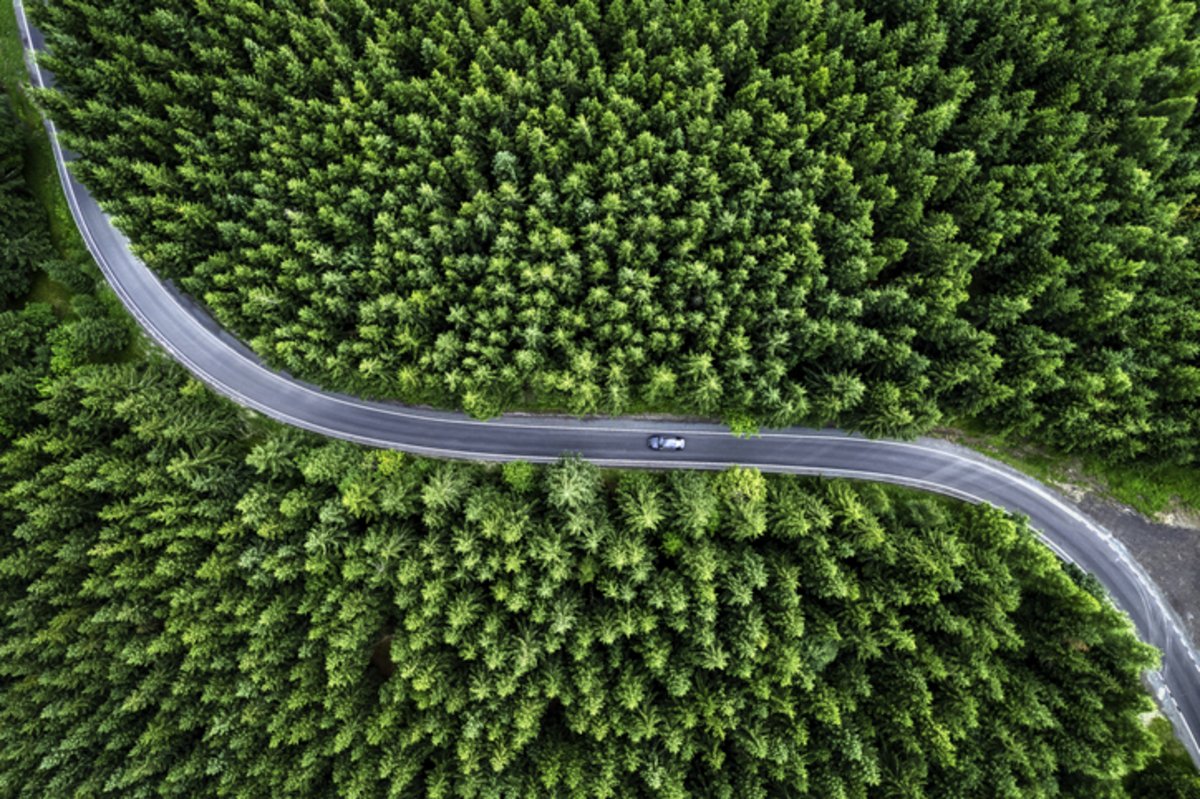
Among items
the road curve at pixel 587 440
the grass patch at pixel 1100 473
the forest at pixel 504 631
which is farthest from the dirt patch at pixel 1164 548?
the forest at pixel 504 631

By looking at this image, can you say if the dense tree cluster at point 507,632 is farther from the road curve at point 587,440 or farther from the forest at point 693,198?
the forest at point 693,198

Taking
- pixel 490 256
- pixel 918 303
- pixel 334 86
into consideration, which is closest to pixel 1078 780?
Result: pixel 918 303

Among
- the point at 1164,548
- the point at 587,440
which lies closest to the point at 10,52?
the point at 587,440

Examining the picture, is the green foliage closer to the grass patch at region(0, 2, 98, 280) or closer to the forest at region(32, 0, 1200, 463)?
the forest at region(32, 0, 1200, 463)

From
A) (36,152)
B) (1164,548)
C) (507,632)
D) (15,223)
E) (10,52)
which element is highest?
(10,52)

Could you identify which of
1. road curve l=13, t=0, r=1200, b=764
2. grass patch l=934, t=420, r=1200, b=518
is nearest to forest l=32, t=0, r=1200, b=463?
grass patch l=934, t=420, r=1200, b=518

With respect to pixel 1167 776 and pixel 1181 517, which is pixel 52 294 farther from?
pixel 1181 517
